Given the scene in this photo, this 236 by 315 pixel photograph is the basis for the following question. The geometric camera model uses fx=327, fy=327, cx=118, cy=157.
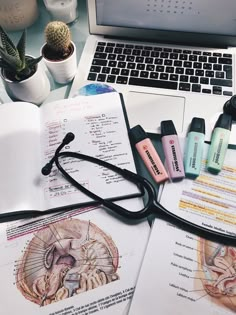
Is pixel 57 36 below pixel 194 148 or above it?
above

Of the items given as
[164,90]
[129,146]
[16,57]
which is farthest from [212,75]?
[16,57]

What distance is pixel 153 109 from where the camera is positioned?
61 centimetres

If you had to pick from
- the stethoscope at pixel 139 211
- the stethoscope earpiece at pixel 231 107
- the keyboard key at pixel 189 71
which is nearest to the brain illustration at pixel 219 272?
the stethoscope at pixel 139 211

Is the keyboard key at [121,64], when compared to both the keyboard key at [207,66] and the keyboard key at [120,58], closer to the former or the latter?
the keyboard key at [120,58]

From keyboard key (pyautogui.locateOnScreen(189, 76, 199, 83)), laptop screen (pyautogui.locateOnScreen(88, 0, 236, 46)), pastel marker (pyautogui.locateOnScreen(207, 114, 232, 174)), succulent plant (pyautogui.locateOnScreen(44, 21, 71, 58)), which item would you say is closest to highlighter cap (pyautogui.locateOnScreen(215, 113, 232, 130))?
pastel marker (pyautogui.locateOnScreen(207, 114, 232, 174))

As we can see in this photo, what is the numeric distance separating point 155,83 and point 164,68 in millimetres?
44

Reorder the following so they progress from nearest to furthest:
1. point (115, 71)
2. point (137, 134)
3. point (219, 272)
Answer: point (219, 272)
point (137, 134)
point (115, 71)

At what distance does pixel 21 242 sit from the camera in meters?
0.48

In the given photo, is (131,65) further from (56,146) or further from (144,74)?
(56,146)

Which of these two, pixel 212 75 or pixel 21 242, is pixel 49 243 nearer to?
pixel 21 242

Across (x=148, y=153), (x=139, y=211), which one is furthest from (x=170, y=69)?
(x=139, y=211)

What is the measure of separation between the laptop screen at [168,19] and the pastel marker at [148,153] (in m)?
0.25

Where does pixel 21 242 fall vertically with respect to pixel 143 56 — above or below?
below

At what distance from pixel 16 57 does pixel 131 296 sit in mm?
422
